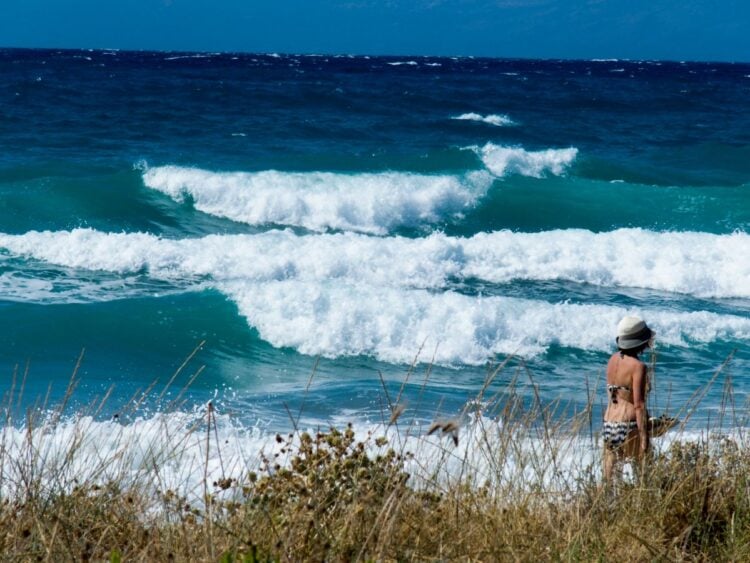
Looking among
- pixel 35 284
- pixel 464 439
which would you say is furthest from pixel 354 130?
pixel 464 439

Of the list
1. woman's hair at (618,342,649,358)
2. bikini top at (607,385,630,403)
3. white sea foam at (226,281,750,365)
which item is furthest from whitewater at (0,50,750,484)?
woman's hair at (618,342,649,358)

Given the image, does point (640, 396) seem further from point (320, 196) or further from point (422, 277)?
point (320, 196)

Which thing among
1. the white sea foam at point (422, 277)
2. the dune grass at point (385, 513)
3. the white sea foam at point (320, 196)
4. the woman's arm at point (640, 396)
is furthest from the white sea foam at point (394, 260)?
the dune grass at point (385, 513)

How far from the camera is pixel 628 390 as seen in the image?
5320 millimetres

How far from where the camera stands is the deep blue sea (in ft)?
31.8

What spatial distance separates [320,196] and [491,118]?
1463 cm

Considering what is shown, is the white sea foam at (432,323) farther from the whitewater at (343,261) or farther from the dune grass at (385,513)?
the dune grass at (385,513)

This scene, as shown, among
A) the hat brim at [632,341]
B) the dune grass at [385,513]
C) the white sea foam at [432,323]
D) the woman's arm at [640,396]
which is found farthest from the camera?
the white sea foam at [432,323]

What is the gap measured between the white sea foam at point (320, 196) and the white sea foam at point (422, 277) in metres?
3.38

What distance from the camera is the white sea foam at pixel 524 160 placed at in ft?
81.8

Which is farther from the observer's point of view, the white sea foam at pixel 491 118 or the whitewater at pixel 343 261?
the white sea foam at pixel 491 118

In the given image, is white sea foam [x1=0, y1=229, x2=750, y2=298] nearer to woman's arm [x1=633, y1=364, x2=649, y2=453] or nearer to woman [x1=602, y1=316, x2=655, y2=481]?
woman [x1=602, y1=316, x2=655, y2=481]

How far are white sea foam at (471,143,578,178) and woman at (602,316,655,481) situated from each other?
19.2 m

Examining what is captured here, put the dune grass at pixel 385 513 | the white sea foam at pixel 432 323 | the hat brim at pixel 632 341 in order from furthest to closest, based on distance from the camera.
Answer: the white sea foam at pixel 432 323 < the hat brim at pixel 632 341 < the dune grass at pixel 385 513
